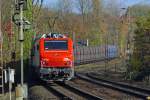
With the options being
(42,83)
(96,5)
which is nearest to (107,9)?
(96,5)

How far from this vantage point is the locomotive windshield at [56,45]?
32.9 meters

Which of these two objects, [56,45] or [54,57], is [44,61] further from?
[56,45]

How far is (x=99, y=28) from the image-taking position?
10369 cm

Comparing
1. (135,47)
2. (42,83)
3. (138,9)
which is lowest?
(42,83)

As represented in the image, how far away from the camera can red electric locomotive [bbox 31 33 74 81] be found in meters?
32.6

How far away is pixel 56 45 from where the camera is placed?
1298 inches

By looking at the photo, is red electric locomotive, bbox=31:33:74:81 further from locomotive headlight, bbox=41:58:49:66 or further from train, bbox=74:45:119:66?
train, bbox=74:45:119:66

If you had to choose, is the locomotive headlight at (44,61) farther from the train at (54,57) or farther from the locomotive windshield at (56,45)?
the locomotive windshield at (56,45)

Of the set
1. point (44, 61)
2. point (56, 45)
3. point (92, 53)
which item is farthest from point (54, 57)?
point (92, 53)

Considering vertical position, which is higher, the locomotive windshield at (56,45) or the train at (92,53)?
the locomotive windshield at (56,45)

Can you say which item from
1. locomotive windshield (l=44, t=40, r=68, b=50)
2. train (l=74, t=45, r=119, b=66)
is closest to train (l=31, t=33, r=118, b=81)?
locomotive windshield (l=44, t=40, r=68, b=50)

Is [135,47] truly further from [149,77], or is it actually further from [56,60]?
[56,60]

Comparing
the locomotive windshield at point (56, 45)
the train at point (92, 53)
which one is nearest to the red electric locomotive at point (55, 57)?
the locomotive windshield at point (56, 45)

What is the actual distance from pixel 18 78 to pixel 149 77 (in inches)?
437
